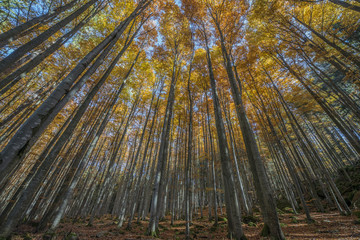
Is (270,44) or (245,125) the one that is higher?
(270,44)

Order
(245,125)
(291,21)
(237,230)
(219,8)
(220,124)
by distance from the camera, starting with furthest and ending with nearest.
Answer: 1. (219,8)
2. (291,21)
3. (220,124)
4. (245,125)
5. (237,230)

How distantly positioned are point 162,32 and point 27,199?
1180 cm

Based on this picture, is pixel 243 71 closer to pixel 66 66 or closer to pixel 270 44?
pixel 270 44

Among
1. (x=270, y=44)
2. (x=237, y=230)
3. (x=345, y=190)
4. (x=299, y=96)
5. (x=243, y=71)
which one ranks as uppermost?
(x=270, y=44)

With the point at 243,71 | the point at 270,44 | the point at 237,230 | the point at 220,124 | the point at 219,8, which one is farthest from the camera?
the point at 243,71

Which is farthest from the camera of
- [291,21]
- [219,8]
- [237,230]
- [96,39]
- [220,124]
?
[96,39]

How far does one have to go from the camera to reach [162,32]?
34.3 ft

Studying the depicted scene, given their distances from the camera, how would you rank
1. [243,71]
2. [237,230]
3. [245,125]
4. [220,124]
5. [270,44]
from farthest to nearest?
1. [243,71]
2. [270,44]
3. [220,124]
4. [245,125]
5. [237,230]

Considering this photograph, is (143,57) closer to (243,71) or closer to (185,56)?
(185,56)

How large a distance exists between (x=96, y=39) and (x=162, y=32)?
15.6 feet

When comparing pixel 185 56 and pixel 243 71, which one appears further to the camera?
pixel 185 56

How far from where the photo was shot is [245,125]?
16.3 ft

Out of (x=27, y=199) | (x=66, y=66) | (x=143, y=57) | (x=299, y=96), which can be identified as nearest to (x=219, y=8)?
(x=143, y=57)

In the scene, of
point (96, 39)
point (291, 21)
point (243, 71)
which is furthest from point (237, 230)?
point (96, 39)
